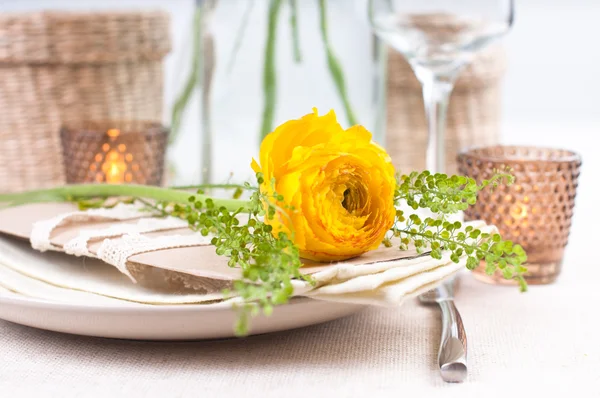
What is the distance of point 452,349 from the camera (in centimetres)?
45

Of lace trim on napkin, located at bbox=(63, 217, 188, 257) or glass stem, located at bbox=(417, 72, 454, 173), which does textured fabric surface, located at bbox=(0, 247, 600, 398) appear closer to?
lace trim on napkin, located at bbox=(63, 217, 188, 257)

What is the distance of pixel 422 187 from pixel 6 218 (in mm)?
Result: 305

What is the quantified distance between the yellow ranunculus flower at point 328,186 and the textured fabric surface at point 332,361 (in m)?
0.06

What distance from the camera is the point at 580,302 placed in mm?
585

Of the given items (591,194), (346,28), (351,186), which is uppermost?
(346,28)

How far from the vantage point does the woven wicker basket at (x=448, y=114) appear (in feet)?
3.66

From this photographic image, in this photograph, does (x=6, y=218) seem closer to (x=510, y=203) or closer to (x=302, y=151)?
(x=302, y=151)

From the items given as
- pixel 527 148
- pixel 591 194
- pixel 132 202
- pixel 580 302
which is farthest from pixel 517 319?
pixel 591 194

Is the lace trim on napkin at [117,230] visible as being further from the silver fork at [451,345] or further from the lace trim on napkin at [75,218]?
the silver fork at [451,345]

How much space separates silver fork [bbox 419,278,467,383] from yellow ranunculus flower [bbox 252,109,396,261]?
65mm

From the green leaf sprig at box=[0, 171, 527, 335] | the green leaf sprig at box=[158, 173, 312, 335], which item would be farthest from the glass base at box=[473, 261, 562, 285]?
the green leaf sprig at box=[158, 173, 312, 335]

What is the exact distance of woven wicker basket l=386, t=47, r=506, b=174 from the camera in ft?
3.66

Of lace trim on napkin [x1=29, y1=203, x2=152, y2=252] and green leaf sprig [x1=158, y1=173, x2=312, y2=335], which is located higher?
green leaf sprig [x1=158, y1=173, x2=312, y2=335]

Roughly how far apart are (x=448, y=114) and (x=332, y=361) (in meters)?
0.73
